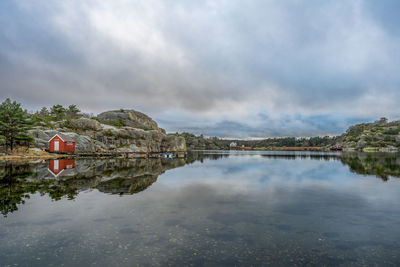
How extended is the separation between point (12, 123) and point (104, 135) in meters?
37.5

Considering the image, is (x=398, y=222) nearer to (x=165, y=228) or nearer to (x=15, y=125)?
(x=165, y=228)

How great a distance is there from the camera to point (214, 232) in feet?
36.7

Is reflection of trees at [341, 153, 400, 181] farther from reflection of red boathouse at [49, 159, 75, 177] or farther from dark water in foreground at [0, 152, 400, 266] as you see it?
reflection of red boathouse at [49, 159, 75, 177]

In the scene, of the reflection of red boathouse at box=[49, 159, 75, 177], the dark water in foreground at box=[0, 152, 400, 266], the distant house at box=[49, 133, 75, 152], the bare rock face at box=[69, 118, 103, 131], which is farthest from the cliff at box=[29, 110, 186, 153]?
the dark water in foreground at box=[0, 152, 400, 266]

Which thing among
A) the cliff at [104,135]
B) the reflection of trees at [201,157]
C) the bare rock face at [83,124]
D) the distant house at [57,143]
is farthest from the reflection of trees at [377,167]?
the bare rock face at [83,124]

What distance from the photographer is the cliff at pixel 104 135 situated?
80188 millimetres

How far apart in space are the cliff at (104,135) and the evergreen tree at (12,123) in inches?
497

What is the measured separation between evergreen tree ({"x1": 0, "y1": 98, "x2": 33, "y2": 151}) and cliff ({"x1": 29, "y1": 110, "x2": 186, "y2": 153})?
12612mm

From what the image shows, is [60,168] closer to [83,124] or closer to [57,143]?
[57,143]

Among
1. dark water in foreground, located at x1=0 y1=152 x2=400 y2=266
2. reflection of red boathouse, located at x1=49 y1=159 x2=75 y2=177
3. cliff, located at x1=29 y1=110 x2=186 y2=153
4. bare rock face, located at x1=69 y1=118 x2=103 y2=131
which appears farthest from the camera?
bare rock face, located at x1=69 y1=118 x2=103 y2=131

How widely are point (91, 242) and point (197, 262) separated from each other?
495 centimetres

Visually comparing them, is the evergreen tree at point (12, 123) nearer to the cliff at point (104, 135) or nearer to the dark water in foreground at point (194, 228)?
the cliff at point (104, 135)

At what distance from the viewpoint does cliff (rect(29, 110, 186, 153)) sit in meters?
80.2

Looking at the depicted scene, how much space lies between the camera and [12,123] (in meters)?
59.2
